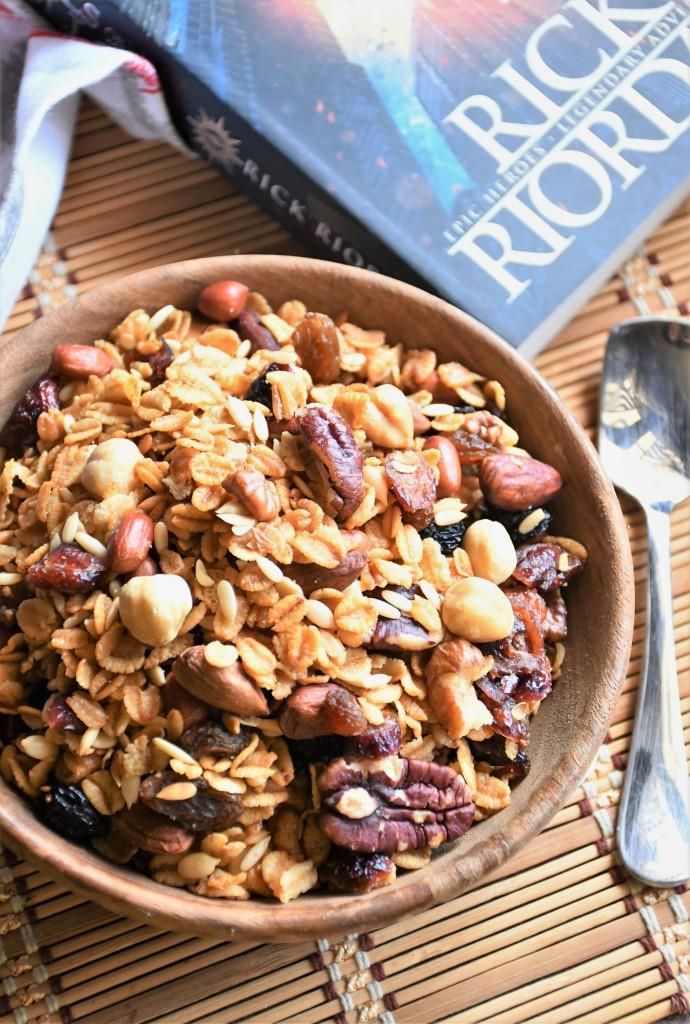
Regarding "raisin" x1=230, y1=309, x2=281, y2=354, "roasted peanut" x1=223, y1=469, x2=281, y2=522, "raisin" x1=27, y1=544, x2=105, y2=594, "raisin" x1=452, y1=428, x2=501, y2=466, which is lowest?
"raisin" x1=27, y1=544, x2=105, y2=594

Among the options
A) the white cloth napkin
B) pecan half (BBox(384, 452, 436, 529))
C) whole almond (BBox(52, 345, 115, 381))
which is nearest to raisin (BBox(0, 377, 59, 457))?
whole almond (BBox(52, 345, 115, 381))

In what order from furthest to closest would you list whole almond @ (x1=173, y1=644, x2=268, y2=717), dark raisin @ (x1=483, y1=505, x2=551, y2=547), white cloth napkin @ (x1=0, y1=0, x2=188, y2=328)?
white cloth napkin @ (x1=0, y1=0, x2=188, y2=328)
dark raisin @ (x1=483, y1=505, x2=551, y2=547)
whole almond @ (x1=173, y1=644, x2=268, y2=717)

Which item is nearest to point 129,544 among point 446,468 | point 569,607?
point 446,468

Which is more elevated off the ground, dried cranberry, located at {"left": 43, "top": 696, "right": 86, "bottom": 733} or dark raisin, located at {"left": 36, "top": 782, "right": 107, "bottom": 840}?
dried cranberry, located at {"left": 43, "top": 696, "right": 86, "bottom": 733}

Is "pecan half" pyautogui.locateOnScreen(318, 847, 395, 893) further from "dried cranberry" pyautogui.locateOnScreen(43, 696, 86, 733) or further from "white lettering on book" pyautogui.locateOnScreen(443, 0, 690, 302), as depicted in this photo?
"white lettering on book" pyautogui.locateOnScreen(443, 0, 690, 302)

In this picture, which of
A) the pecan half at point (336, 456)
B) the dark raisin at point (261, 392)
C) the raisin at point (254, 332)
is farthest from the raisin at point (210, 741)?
the raisin at point (254, 332)

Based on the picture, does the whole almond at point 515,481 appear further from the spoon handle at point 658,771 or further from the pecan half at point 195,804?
the pecan half at point 195,804
